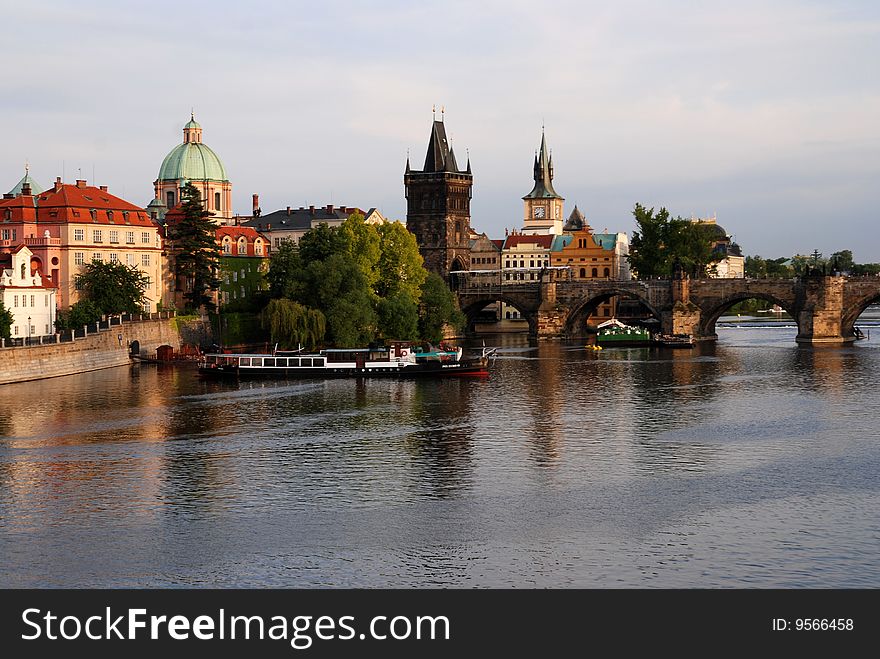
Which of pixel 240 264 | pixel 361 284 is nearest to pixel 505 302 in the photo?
pixel 240 264

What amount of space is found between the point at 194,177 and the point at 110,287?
57.3 metres

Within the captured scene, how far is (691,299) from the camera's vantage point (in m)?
122

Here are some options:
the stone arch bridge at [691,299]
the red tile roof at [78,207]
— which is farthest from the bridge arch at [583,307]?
the red tile roof at [78,207]

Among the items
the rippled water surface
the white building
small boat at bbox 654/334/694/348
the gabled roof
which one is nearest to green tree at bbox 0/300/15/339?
the white building

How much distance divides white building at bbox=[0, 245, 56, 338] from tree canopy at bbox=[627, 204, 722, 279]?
244 ft

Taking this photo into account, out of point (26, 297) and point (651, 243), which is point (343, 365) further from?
point (651, 243)

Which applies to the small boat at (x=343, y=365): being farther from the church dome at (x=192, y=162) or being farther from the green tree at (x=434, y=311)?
the church dome at (x=192, y=162)

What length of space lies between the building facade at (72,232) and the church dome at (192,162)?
4748cm

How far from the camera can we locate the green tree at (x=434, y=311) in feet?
350

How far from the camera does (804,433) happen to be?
5216cm
